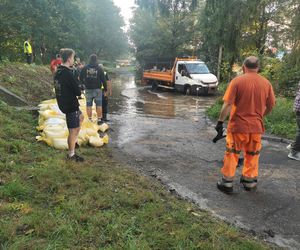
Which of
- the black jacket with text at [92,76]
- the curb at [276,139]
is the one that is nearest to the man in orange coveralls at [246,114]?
the curb at [276,139]

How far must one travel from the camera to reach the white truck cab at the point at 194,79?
66.8 feet

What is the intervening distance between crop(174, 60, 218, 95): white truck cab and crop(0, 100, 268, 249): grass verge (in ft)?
49.4

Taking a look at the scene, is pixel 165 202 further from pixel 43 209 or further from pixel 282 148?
pixel 282 148

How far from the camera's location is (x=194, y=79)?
20781 mm

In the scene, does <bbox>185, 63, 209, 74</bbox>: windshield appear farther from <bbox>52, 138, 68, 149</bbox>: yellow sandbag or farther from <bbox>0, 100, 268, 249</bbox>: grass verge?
<bbox>0, 100, 268, 249</bbox>: grass verge

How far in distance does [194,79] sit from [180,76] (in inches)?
55.0

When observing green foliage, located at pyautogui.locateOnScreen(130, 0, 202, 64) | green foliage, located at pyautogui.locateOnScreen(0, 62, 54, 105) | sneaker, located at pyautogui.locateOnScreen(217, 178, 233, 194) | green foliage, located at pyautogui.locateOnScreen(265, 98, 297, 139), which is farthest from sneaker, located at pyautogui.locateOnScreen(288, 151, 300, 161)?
green foliage, located at pyautogui.locateOnScreen(130, 0, 202, 64)

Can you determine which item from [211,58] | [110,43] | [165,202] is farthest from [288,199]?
[110,43]

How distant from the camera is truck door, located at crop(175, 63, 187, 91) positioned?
849 inches

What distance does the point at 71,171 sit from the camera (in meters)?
5.43

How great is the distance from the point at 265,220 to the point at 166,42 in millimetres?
33691

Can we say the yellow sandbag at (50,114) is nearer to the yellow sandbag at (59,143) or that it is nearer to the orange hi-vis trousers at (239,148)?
the yellow sandbag at (59,143)

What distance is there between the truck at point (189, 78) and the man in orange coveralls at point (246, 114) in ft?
49.9

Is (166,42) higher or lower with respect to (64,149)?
higher
